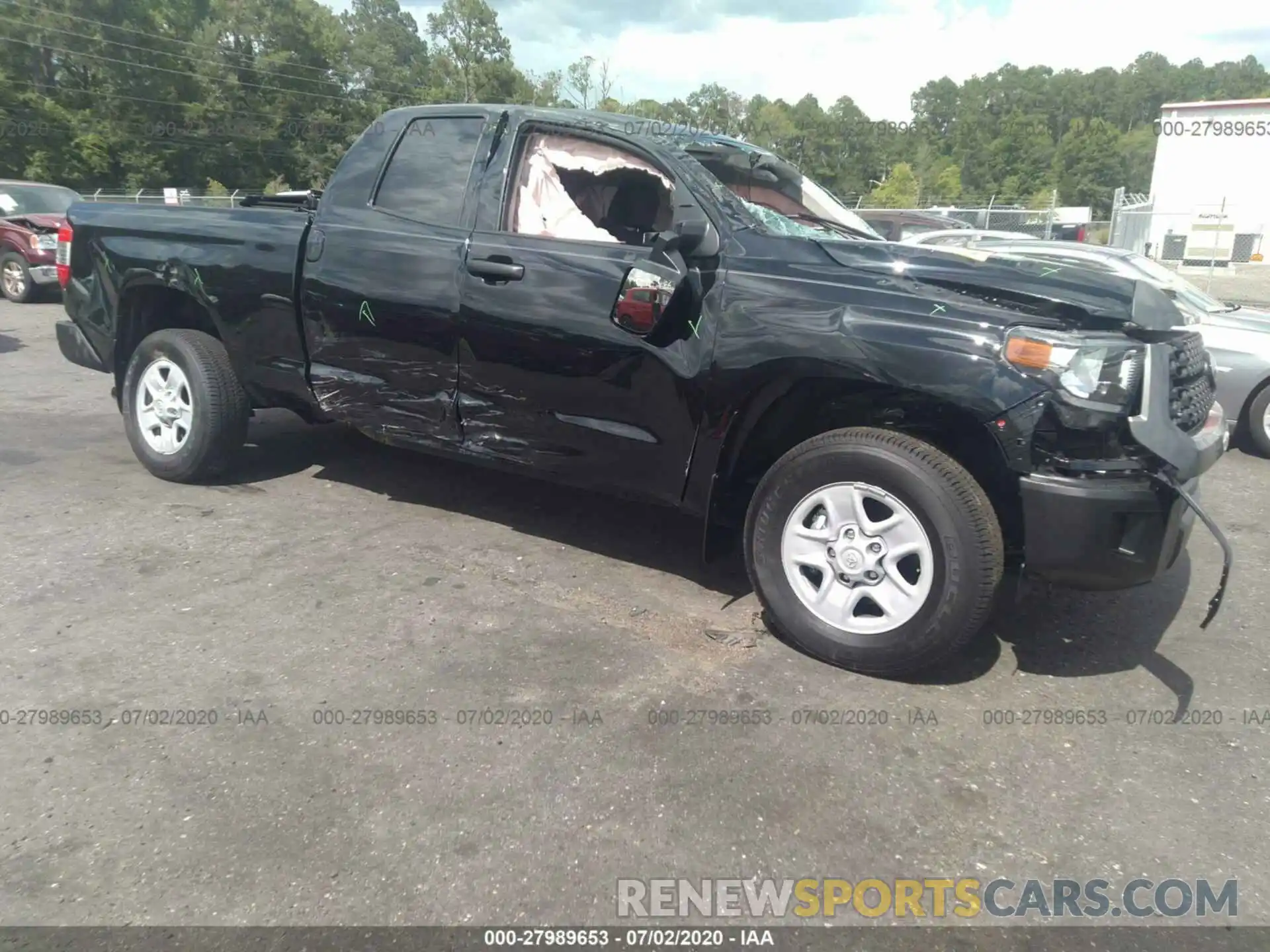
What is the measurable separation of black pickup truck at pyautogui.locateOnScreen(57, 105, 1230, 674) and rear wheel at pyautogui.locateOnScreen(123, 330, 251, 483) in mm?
20

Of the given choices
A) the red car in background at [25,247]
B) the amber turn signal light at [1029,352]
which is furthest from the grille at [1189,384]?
the red car in background at [25,247]

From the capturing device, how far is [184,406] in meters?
5.25

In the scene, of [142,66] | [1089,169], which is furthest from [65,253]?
[1089,169]

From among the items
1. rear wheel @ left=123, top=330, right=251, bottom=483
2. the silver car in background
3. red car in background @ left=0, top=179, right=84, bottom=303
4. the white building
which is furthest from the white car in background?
the white building

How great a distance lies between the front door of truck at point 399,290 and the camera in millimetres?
4340

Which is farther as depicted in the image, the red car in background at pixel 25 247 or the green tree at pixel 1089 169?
the green tree at pixel 1089 169

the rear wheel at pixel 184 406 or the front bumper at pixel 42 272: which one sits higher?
the front bumper at pixel 42 272

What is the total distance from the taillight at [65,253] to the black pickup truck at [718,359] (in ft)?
1.33

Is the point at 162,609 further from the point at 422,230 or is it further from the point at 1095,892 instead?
the point at 1095,892

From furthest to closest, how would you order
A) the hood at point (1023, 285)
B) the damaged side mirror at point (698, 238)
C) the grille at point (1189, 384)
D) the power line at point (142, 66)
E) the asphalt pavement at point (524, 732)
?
the power line at point (142, 66), the damaged side mirror at point (698, 238), the grille at point (1189, 384), the hood at point (1023, 285), the asphalt pavement at point (524, 732)

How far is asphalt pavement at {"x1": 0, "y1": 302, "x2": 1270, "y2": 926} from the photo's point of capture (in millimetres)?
2533

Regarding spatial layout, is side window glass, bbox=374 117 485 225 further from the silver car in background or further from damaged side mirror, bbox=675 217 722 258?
the silver car in background

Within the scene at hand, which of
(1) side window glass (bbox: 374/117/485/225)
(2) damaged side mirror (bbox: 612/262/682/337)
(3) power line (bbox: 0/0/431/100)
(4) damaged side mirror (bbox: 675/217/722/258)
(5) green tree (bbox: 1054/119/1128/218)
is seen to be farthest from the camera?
(5) green tree (bbox: 1054/119/1128/218)

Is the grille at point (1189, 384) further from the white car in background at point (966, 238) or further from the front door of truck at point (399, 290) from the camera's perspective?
the white car in background at point (966, 238)
